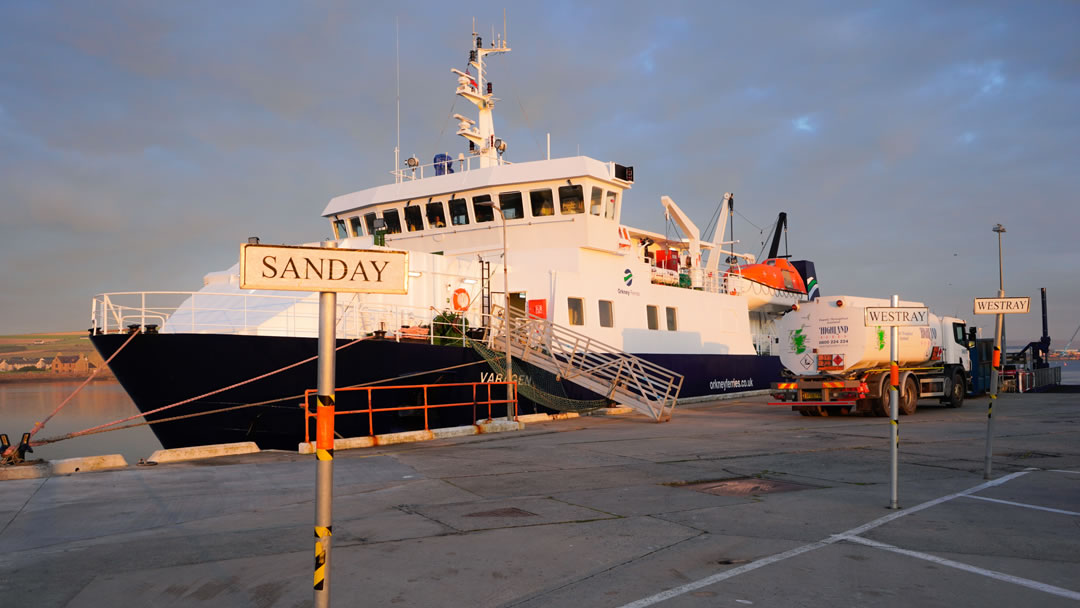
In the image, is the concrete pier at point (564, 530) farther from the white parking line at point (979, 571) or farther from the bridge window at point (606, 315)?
the bridge window at point (606, 315)

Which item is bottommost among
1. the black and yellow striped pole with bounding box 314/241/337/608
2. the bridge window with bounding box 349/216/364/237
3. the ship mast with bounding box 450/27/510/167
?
the black and yellow striped pole with bounding box 314/241/337/608

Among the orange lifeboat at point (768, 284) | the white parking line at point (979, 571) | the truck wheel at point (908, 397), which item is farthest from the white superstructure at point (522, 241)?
the white parking line at point (979, 571)

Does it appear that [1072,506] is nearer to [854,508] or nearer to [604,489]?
[854,508]

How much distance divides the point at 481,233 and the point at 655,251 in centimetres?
961

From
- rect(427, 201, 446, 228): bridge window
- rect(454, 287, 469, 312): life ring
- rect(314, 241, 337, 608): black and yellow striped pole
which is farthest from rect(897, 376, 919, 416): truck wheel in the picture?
rect(314, 241, 337, 608): black and yellow striped pole

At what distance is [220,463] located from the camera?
11.1 metres

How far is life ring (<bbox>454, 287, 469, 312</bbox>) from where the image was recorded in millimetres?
17766

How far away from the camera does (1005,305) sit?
10383mm

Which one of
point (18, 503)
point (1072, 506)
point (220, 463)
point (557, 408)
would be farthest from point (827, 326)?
point (18, 503)

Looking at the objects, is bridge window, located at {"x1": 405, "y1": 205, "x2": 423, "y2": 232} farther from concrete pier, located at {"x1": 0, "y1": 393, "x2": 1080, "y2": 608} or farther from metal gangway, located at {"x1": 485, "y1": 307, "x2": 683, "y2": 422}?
concrete pier, located at {"x1": 0, "y1": 393, "x2": 1080, "y2": 608}

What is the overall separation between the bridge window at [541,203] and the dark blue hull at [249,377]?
23.0ft

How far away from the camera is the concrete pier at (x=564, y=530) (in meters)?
4.96

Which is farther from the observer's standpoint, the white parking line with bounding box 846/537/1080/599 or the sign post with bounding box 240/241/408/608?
the white parking line with bounding box 846/537/1080/599

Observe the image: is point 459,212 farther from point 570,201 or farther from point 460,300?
point 460,300
